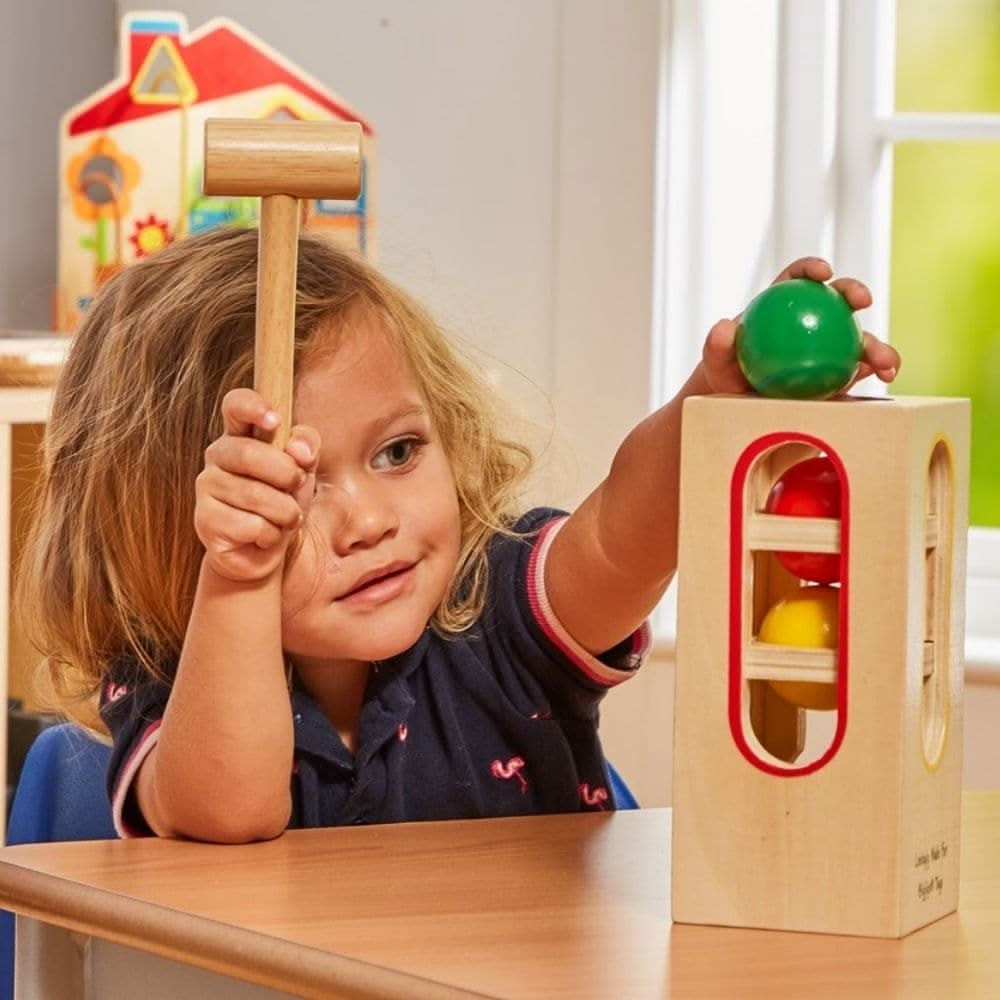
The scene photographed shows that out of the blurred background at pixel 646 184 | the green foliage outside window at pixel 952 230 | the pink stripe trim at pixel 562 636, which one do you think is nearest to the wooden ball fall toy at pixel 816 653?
the pink stripe trim at pixel 562 636

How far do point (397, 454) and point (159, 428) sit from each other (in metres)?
0.13

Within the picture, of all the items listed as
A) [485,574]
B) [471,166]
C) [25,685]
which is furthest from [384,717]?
[471,166]

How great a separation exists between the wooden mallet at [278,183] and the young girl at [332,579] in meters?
0.09

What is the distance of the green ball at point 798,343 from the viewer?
682 mm

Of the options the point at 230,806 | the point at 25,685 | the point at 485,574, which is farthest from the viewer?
the point at 25,685

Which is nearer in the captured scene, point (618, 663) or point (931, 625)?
point (931, 625)

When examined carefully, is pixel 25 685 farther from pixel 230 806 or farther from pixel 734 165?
pixel 230 806

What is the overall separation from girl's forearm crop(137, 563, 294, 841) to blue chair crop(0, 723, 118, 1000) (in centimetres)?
26

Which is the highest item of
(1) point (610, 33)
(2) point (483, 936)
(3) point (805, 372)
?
(1) point (610, 33)

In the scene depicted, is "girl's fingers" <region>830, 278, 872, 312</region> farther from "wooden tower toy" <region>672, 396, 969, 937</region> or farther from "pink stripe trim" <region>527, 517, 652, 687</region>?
"pink stripe trim" <region>527, 517, 652, 687</region>

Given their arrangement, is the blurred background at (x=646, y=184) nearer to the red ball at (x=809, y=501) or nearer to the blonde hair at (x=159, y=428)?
the blonde hair at (x=159, y=428)

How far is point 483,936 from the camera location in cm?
64

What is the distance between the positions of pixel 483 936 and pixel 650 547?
0.39 metres

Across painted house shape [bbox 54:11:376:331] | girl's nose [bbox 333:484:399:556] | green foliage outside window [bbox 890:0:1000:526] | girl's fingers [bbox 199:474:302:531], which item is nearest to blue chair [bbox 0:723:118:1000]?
girl's nose [bbox 333:484:399:556]
